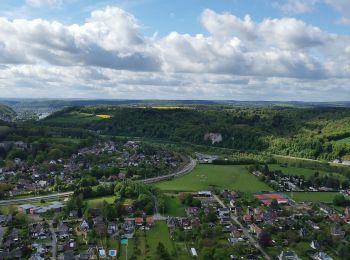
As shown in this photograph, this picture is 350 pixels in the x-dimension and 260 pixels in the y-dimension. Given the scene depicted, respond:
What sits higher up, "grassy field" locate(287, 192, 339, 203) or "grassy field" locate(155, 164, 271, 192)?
"grassy field" locate(155, 164, 271, 192)

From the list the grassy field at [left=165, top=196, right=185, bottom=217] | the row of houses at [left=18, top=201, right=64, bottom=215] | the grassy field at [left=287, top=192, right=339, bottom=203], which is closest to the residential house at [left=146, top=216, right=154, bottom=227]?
the grassy field at [left=165, top=196, right=185, bottom=217]

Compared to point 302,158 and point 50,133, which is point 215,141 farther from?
point 50,133

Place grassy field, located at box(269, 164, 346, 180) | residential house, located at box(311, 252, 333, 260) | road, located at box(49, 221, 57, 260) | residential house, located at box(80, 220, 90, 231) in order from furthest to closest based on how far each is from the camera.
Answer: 1. grassy field, located at box(269, 164, 346, 180)
2. residential house, located at box(80, 220, 90, 231)
3. road, located at box(49, 221, 57, 260)
4. residential house, located at box(311, 252, 333, 260)

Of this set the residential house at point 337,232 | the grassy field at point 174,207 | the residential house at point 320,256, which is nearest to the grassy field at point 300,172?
the grassy field at point 174,207

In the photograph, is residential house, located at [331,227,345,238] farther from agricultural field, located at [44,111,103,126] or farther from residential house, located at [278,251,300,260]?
agricultural field, located at [44,111,103,126]

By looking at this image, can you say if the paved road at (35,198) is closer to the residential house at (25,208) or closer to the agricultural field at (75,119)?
the residential house at (25,208)

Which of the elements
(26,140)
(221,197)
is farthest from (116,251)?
(26,140)
